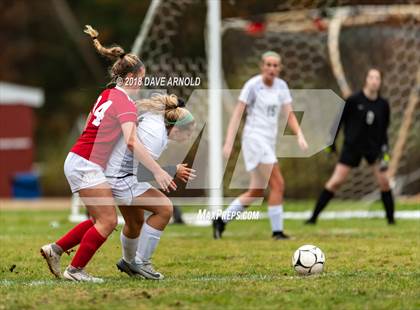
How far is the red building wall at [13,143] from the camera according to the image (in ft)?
79.7

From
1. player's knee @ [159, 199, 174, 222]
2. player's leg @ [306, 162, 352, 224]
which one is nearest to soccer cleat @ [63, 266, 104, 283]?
player's knee @ [159, 199, 174, 222]

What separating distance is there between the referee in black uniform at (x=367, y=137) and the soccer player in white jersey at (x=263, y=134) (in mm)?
1553

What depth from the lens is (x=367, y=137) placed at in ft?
39.3

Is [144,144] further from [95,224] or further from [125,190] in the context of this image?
[95,224]

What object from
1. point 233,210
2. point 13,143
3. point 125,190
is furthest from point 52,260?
point 13,143

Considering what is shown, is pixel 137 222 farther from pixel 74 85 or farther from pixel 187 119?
pixel 74 85

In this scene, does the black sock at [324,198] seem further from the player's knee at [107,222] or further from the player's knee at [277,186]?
the player's knee at [107,222]

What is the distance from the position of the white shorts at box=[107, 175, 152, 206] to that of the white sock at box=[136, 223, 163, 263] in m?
0.30

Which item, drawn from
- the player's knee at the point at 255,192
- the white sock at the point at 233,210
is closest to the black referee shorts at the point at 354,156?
the player's knee at the point at 255,192

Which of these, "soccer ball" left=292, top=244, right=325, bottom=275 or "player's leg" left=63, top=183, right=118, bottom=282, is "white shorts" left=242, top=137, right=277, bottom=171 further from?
"player's leg" left=63, top=183, right=118, bottom=282

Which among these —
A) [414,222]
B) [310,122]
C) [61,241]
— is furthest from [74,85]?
[61,241]

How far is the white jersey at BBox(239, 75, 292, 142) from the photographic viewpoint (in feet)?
35.1

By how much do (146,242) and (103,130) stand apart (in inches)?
36.7

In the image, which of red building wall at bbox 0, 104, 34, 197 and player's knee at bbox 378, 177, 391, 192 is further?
red building wall at bbox 0, 104, 34, 197
